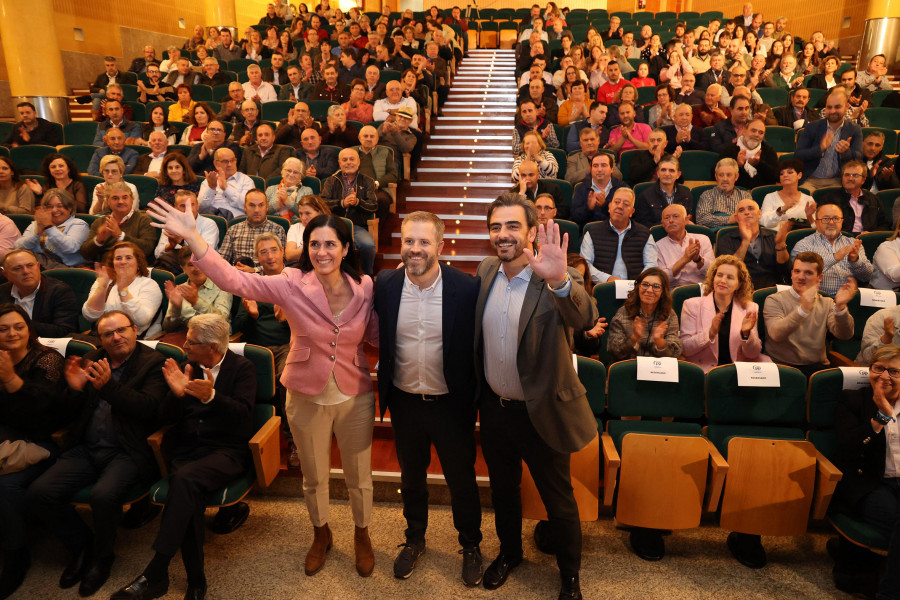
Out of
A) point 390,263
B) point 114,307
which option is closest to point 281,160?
point 390,263

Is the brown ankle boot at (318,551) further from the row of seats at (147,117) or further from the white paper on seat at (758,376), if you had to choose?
the row of seats at (147,117)

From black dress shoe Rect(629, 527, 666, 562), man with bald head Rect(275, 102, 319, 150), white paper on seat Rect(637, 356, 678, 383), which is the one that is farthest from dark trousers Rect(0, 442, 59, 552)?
man with bald head Rect(275, 102, 319, 150)

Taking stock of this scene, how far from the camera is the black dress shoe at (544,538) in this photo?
2.28 m

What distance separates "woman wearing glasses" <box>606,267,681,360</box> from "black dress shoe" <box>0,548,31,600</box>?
8.55 ft

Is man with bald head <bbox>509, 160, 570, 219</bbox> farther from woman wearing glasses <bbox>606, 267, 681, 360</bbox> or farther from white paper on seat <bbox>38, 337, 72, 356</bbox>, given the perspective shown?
white paper on seat <bbox>38, 337, 72, 356</bbox>

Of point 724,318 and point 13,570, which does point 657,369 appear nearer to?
point 724,318

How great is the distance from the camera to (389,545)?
234 centimetres

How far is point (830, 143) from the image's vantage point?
14.2 ft

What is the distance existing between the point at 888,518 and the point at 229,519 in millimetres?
2570

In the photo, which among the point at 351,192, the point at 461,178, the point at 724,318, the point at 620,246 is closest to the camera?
the point at 724,318

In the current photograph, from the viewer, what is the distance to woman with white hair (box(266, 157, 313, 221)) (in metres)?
3.97

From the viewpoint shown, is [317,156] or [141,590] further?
[317,156]

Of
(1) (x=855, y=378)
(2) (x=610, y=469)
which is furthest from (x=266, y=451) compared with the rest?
(1) (x=855, y=378)

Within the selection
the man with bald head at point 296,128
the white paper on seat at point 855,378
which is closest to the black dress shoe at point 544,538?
the white paper on seat at point 855,378
